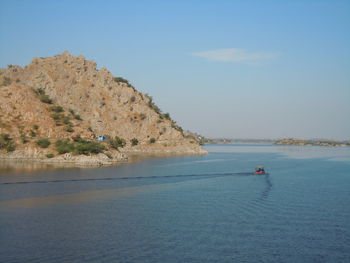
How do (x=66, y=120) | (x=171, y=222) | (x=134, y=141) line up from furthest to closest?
(x=134, y=141)
(x=66, y=120)
(x=171, y=222)

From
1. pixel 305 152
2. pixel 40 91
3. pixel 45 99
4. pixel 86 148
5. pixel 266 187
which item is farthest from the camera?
pixel 305 152

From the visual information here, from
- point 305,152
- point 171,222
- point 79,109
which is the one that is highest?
point 79,109

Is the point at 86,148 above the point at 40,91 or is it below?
below

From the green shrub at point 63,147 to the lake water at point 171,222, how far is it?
23923mm

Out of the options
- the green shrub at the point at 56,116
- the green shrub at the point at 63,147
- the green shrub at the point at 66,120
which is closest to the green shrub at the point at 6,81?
the green shrub at the point at 56,116

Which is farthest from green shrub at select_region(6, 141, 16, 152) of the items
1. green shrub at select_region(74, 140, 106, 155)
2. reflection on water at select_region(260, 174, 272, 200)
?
reflection on water at select_region(260, 174, 272, 200)

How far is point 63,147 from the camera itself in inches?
2452

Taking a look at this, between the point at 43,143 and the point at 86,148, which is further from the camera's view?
the point at 43,143

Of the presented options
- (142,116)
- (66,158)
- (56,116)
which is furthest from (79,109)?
→ (66,158)

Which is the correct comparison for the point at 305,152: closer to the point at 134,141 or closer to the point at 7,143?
the point at 134,141

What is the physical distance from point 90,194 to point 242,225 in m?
14.4

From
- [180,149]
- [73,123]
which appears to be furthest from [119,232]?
[180,149]

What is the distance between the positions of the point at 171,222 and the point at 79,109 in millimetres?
82812

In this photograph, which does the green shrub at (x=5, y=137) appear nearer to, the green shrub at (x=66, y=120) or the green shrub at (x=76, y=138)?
the green shrub at (x=76, y=138)
